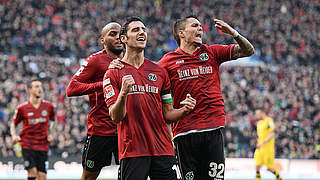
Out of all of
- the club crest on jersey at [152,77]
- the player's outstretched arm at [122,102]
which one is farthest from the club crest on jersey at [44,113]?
the player's outstretched arm at [122,102]

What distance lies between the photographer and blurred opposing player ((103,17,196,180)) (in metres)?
5.12

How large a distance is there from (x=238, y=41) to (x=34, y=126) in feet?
20.4

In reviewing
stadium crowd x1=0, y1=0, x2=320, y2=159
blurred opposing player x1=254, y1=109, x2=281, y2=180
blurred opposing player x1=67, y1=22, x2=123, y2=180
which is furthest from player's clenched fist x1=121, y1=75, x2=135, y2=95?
stadium crowd x1=0, y1=0, x2=320, y2=159

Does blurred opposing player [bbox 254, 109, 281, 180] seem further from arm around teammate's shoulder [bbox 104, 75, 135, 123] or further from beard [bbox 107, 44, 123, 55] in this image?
arm around teammate's shoulder [bbox 104, 75, 135, 123]

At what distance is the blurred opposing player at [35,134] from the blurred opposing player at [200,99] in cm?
524

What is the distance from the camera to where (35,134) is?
1102cm

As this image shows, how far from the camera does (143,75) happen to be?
5332 mm

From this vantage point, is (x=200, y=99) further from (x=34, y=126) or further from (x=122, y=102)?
(x=34, y=126)

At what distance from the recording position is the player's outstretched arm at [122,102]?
187 inches

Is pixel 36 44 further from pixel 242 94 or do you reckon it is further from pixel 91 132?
pixel 91 132

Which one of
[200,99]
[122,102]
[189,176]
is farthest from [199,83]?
[122,102]

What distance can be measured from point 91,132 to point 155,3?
23512 mm

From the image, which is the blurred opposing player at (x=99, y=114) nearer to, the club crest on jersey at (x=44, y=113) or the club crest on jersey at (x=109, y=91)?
the club crest on jersey at (x=109, y=91)

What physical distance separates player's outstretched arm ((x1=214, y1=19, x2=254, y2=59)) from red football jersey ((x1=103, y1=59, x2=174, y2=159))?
136cm
